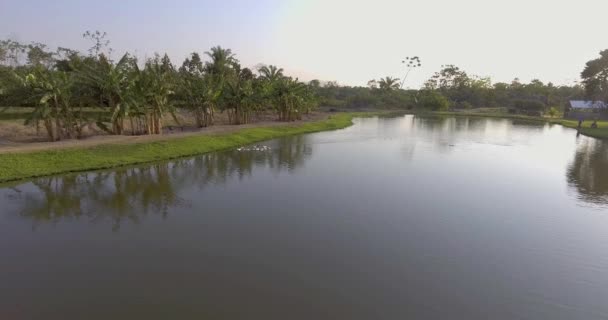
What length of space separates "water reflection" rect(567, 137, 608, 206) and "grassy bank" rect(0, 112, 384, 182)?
2521cm

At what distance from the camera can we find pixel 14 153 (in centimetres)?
2045

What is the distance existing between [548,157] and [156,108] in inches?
1343

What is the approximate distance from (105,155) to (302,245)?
56.7ft

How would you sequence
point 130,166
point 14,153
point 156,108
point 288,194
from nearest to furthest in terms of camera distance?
point 288,194 → point 14,153 → point 130,166 → point 156,108

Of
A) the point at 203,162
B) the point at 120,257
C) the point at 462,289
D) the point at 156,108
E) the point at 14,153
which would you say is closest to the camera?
the point at 462,289

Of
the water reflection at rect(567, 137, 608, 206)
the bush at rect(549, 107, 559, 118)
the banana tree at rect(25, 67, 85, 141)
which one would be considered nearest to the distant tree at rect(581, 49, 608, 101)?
the bush at rect(549, 107, 559, 118)

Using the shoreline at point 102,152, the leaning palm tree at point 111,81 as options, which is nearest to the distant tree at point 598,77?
the shoreline at point 102,152

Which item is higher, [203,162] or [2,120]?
[2,120]

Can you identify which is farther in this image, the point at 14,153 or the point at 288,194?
the point at 14,153

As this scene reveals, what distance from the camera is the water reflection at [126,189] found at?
14.5 meters

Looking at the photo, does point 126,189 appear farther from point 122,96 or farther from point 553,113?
point 553,113

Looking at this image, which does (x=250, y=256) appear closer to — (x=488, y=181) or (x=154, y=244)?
(x=154, y=244)

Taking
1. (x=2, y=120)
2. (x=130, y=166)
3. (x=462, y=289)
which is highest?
(x=2, y=120)

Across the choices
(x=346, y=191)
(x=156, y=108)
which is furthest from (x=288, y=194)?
(x=156, y=108)
